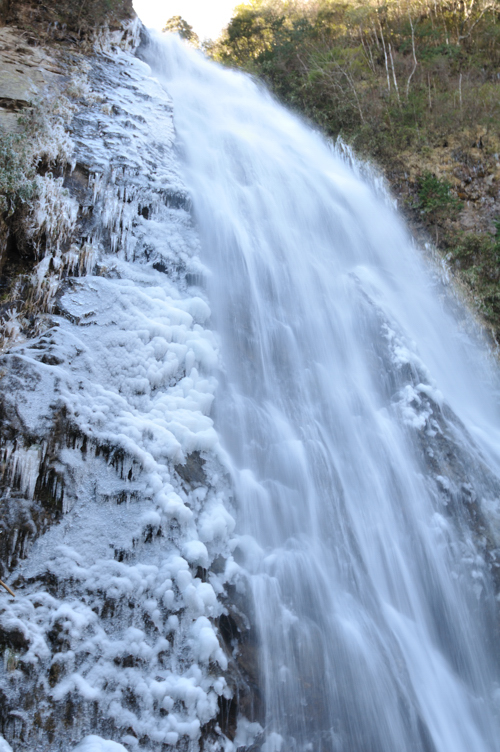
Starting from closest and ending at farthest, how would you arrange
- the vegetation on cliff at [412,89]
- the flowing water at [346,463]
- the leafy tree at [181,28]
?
the flowing water at [346,463]
the vegetation on cliff at [412,89]
the leafy tree at [181,28]

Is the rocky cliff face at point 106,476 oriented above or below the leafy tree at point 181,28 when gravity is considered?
below

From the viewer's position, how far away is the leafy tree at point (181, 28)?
13.1 m

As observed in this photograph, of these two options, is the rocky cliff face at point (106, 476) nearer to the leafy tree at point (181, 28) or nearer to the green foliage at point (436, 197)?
the green foliage at point (436, 197)

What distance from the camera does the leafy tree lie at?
13109 mm

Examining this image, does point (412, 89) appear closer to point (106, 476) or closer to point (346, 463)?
point (346, 463)

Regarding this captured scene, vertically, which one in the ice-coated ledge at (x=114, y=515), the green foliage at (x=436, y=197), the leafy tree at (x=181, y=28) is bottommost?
the ice-coated ledge at (x=114, y=515)

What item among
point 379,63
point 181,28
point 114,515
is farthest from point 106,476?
point 181,28

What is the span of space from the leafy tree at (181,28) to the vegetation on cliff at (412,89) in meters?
0.57

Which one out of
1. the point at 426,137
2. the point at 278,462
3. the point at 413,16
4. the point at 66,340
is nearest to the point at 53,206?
the point at 66,340

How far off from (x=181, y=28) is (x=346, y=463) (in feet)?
46.5

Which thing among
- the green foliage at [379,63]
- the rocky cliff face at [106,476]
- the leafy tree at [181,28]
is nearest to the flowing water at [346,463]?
the rocky cliff face at [106,476]

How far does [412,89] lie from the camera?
1005 centimetres

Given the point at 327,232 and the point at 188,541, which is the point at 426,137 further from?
the point at 188,541

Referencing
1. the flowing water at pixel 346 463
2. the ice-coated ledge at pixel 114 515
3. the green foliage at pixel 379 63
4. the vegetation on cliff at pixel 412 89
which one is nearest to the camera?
the ice-coated ledge at pixel 114 515
